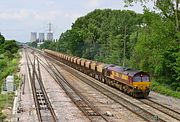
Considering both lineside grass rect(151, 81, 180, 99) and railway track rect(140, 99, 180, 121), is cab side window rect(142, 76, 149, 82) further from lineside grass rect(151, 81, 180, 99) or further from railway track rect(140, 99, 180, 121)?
lineside grass rect(151, 81, 180, 99)

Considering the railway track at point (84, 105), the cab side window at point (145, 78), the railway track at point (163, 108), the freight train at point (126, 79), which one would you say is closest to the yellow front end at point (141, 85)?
the freight train at point (126, 79)

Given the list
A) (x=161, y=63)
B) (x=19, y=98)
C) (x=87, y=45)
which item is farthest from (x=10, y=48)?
(x=19, y=98)

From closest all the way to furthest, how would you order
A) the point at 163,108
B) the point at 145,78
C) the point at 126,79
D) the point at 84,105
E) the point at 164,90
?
the point at 163,108 < the point at 84,105 < the point at 145,78 < the point at 126,79 < the point at 164,90

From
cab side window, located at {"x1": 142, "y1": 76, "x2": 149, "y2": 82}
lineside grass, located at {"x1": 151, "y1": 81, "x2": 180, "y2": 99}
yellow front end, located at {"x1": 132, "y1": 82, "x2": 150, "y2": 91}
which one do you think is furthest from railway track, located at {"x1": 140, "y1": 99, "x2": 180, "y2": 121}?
lineside grass, located at {"x1": 151, "y1": 81, "x2": 180, "y2": 99}

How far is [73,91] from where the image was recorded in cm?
3744

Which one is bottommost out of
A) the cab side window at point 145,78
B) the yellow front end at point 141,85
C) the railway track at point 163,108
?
the railway track at point 163,108

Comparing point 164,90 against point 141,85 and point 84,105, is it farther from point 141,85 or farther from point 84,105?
point 84,105

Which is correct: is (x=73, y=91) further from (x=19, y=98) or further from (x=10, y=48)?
(x=10, y=48)

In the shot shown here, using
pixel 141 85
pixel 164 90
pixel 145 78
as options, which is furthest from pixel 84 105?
pixel 164 90

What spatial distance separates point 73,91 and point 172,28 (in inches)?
522

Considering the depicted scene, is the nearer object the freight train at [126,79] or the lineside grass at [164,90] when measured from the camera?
the freight train at [126,79]

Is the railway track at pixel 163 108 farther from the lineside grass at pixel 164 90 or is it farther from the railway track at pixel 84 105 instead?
the railway track at pixel 84 105

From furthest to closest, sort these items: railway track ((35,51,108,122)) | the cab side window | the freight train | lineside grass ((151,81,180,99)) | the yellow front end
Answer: lineside grass ((151,81,180,99)), the cab side window, the freight train, the yellow front end, railway track ((35,51,108,122))

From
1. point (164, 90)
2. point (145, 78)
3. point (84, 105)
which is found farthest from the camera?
point (164, 90)
